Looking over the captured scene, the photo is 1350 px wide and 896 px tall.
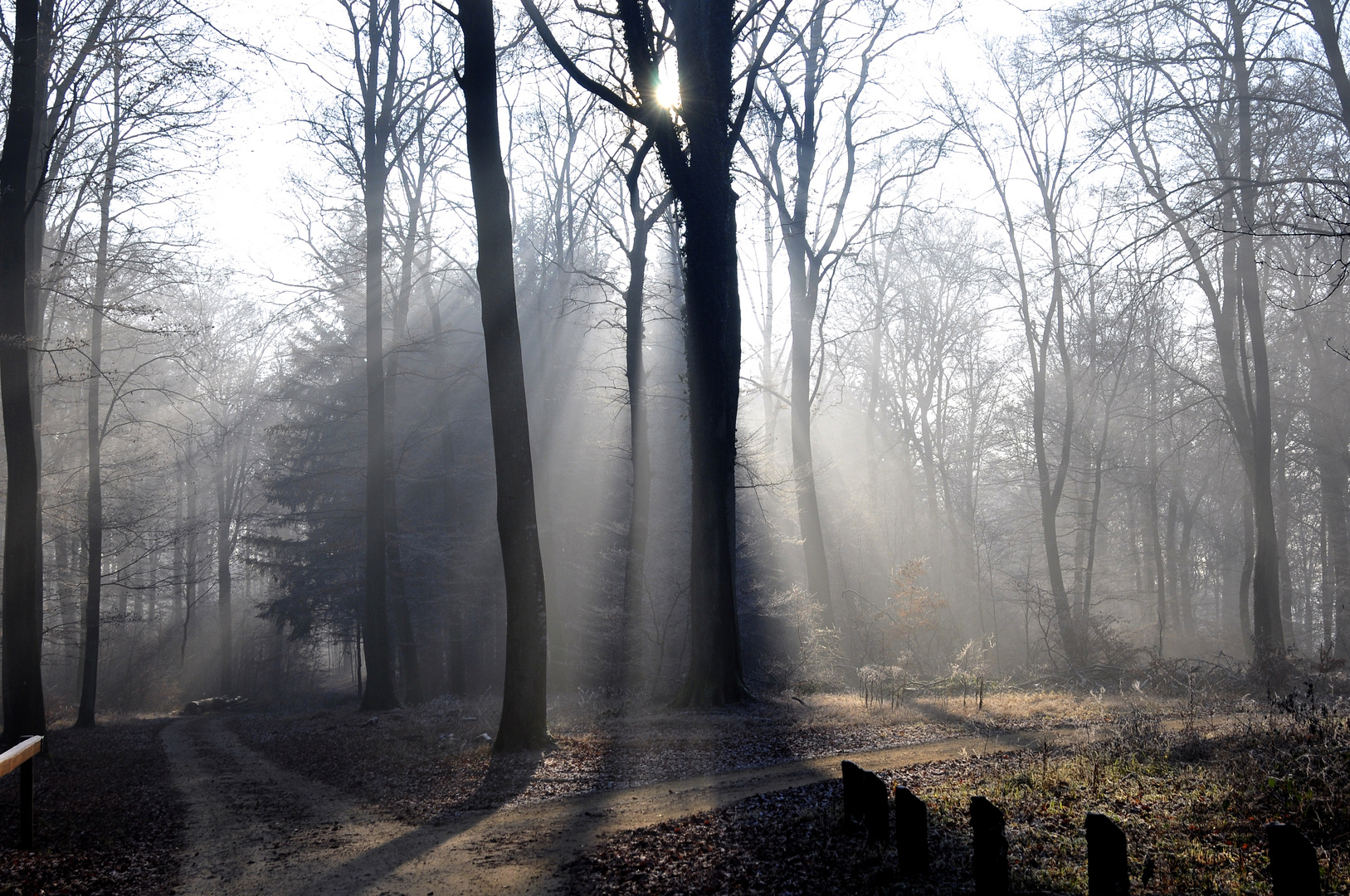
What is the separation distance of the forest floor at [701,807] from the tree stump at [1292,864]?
2.93ft

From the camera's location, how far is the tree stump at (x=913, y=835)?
162 inches

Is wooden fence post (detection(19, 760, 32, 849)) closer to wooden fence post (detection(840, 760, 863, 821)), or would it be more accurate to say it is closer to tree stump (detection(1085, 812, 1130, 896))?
wooden fence post (detection(840, 760, 863, 821))

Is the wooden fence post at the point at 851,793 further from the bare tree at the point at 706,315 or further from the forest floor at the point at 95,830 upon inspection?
the bare tree at the point at 706,315

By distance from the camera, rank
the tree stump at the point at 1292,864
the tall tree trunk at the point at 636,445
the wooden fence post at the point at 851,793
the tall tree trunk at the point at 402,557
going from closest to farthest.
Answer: the tree stump at the point at 1292,864 → the wooden fence post at the point at 851,793 → the tall tree trunk at the point at 636,445 → the tall tree trunk at the point at 402,557

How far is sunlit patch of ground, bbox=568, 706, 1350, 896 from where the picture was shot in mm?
4047

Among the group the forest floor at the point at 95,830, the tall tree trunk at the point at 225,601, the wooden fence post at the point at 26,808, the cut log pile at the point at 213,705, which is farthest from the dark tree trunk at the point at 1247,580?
the tall tree trunk at the point at 225,601

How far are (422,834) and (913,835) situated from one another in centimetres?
378

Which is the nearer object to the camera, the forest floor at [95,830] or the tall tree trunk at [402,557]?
the forest floor at [95,830]

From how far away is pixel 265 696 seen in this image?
2919 centimetres

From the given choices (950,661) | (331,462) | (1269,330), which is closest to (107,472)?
(331,462)

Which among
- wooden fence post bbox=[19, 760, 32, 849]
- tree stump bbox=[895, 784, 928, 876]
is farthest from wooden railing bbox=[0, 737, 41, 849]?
tree stump bbox=[895, 784, 928, 876]

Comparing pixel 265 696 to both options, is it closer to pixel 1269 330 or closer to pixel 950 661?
pixel 950 661

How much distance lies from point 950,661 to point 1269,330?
16843mm

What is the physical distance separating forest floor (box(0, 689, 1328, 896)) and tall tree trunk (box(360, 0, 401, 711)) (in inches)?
290
